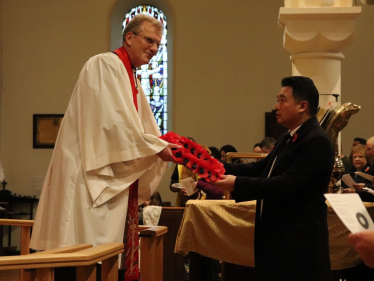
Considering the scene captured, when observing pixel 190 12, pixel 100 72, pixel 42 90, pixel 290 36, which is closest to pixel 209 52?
pixel 190 12

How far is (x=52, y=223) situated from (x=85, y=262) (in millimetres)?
952

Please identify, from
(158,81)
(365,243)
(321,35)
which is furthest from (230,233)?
(158,81)

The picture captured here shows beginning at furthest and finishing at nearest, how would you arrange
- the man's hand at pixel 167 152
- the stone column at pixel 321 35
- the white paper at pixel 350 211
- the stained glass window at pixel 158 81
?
the stained glass window at pixel 158 81 < the stone column at pixel 321 35 < the man's hand at pixel 167 152 < the white paper at pixel 350 211

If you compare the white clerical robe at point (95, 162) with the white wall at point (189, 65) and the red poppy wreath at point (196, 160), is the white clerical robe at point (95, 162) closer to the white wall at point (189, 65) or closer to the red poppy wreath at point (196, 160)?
the red poppy wreath at point (196, 160)

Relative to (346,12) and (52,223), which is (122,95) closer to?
(52,223)

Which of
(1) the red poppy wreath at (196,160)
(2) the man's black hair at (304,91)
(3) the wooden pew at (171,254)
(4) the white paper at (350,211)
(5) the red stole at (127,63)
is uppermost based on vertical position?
(5) the red stole at (127,63)

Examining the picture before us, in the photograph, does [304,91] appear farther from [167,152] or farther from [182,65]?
[182,65]

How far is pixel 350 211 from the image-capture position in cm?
161

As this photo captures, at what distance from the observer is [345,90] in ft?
34.2

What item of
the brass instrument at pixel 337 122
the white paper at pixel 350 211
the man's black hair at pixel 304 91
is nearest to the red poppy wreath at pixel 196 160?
the man's black hair at pixel 304 91

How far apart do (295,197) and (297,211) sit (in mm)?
70

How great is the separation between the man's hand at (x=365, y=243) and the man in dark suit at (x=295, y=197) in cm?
108

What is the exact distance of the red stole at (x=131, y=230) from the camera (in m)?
3.22

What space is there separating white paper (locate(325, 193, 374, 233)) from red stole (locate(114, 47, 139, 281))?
71.9 inches
